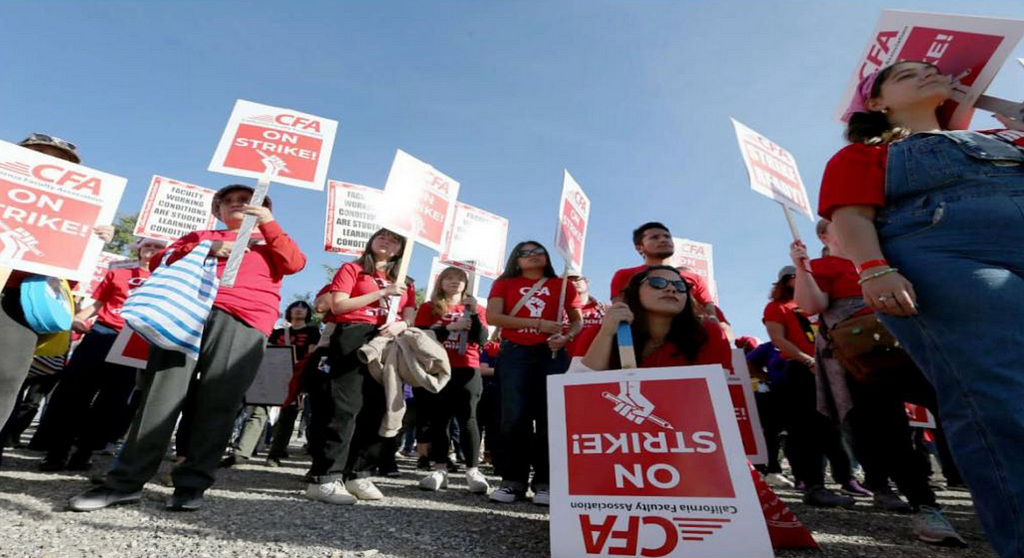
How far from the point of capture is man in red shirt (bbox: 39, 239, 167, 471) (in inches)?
164

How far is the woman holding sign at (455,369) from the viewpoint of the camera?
4578 millimetres

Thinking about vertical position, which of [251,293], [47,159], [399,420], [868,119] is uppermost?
[47,159]

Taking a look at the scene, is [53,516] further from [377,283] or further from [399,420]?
[377,283]

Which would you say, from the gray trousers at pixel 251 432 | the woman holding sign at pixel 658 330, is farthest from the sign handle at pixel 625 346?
the gray trousers at pixel 251 432

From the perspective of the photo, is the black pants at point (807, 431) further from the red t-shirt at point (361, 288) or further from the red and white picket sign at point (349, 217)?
the red and white picket sign at point (349, 217)

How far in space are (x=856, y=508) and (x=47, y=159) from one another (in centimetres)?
546

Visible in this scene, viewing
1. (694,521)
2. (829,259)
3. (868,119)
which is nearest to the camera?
(694,521)

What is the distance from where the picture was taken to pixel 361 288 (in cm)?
394

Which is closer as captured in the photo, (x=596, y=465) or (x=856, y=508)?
(x=596, y=465)

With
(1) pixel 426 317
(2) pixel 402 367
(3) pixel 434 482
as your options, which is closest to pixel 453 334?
(1) pixel 426 317

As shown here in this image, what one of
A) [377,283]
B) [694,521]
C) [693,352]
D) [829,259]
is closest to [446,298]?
[377,283]

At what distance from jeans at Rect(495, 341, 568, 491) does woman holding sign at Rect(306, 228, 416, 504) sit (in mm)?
844

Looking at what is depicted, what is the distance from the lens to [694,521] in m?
1.95

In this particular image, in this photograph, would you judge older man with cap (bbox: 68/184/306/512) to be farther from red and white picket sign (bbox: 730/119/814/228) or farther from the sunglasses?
red and white picket sign (bbox: 730/119/814/228)
